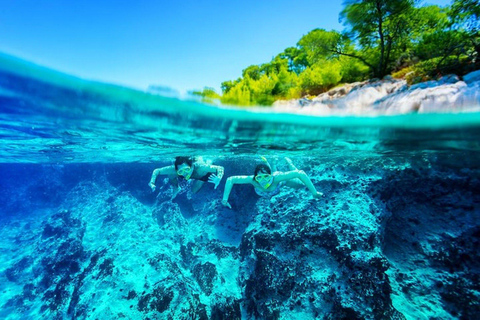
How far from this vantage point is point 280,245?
28.4 feet

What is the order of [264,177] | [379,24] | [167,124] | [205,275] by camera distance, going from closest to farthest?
[264,177], [379,24], [167,124], [205,275]

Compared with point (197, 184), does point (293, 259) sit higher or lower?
lower

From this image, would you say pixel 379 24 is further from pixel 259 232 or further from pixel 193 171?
pixel 259 232

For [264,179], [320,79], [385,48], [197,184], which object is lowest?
[197,184]

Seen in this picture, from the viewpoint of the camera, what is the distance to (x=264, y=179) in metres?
7.05

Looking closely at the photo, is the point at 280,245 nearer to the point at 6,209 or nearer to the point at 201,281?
the point at 201,281

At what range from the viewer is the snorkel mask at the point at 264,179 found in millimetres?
6977

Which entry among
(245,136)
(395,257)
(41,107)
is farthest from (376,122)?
(41,107)

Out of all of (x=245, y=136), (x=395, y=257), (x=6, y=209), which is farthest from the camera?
(x=6, y=209)

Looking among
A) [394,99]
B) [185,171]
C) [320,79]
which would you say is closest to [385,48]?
[320,79]

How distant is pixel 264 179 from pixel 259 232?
3.40m

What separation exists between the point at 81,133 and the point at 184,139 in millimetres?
4387

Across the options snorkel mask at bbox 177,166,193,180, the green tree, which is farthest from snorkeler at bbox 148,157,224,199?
the green tree

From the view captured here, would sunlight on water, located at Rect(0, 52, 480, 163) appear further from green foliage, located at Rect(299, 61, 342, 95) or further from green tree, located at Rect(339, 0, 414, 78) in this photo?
green tree, located at Rect(339, 0, 414, 78)
